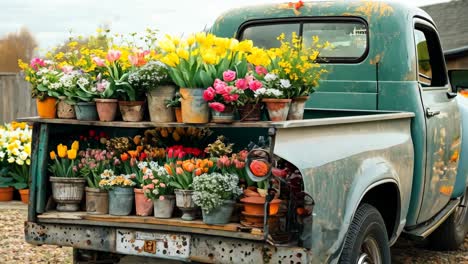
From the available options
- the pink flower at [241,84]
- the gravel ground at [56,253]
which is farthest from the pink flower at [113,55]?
the gravel ground at [56,253]

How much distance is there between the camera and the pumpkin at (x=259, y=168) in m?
3.22

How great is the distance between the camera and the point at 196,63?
3.64 m

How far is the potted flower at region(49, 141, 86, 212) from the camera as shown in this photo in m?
3.93

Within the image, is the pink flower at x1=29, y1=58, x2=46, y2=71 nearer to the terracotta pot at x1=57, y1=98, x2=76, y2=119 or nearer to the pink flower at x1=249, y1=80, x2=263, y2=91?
the terracotta pot at x1=57, y1=98, x2=76, y2=119

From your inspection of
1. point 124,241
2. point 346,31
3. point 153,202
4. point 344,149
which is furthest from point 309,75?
point 346,31

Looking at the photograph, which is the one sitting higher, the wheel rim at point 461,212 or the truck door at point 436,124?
the truck door at point 436,124

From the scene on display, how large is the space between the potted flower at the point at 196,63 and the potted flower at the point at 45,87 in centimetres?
67

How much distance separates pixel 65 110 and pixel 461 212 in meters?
4.16

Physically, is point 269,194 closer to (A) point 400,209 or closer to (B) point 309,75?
(B) point 309,75

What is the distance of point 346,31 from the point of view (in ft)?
17.4

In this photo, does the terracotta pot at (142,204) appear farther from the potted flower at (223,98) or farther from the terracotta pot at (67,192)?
the potted flower at (223,98)

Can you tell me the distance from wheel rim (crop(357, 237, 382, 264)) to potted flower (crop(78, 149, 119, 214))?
4.84ft

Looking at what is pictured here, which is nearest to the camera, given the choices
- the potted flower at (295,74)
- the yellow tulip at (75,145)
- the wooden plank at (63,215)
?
the potted flower at (295,74)

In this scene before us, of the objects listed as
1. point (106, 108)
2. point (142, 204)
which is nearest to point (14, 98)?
point (106, 108)
